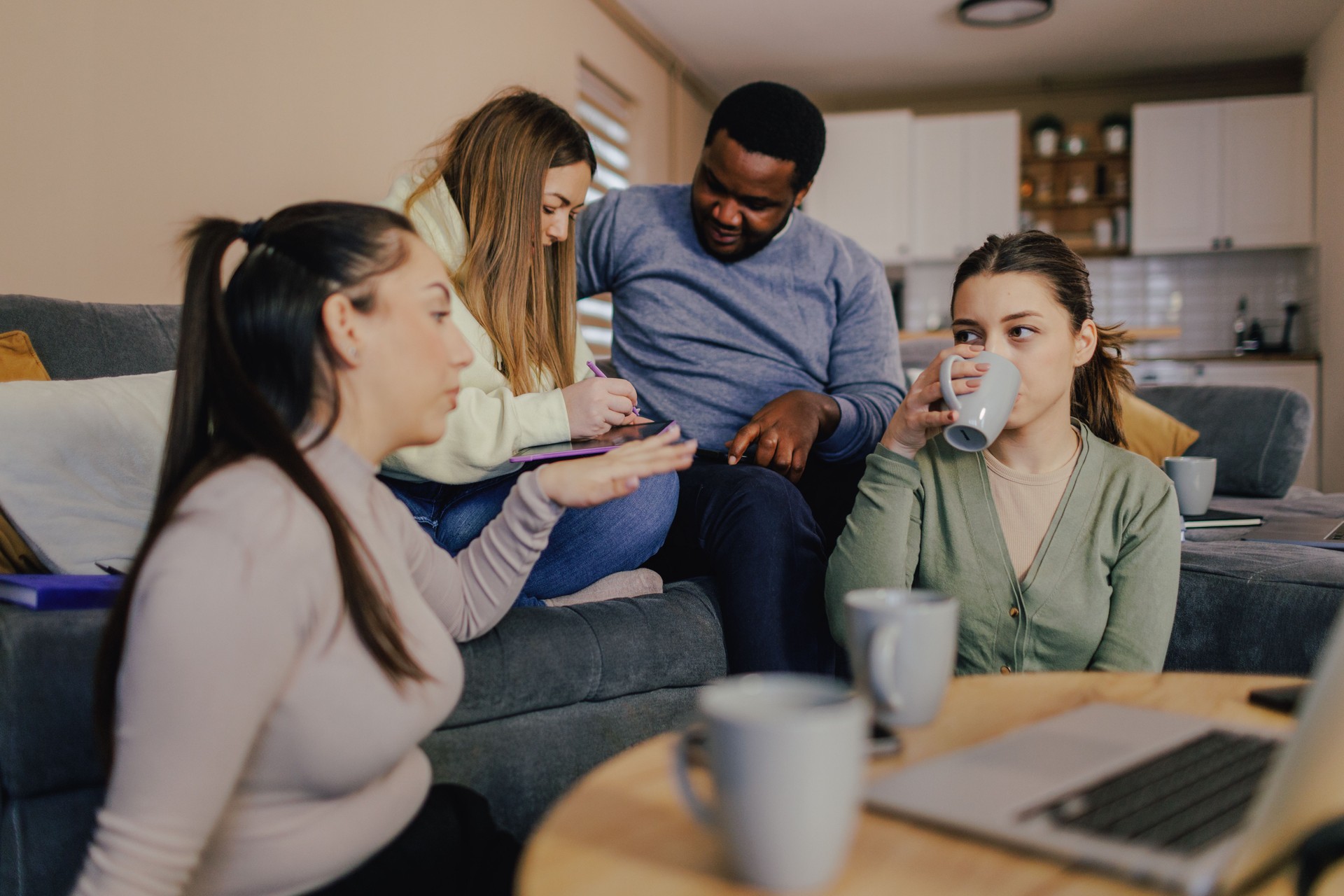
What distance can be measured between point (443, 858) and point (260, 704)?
0.24 metres

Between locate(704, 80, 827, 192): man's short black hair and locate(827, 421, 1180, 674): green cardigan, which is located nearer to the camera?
locate(827, 421, 1180, 674): green cardigan

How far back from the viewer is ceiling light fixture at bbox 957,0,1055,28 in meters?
4.99

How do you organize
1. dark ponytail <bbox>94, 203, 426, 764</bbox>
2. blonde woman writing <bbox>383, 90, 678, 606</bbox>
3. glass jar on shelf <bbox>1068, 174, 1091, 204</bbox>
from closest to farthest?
dark ponytail <bbox>94, 203, 426, 764</bbox>
blonde woman writing <bbox>383, 90, 678, 606</bbox>
glass jar on shelf <bbox>1068, 174, 1091, 204</bbox>

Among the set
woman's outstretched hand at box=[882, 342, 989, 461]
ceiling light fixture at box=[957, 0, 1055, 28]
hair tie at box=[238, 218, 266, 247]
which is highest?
ceiling light fixture at box=[957, 0, 1055, 28]

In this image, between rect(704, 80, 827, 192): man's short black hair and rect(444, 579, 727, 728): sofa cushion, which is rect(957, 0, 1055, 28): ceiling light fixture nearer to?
rect(704, 80, 827, 192): man's short black hair

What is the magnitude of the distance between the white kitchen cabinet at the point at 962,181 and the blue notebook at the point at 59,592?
5.73 meters

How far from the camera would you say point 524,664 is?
1227mm

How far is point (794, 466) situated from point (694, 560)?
0.24 meters

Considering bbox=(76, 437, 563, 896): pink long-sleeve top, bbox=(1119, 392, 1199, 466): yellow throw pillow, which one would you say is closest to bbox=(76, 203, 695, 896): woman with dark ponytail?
bbox=(76, 437, 563, 896): pink long-sleeve top

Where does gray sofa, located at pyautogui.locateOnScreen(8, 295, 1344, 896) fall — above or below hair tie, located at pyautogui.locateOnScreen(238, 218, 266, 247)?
below

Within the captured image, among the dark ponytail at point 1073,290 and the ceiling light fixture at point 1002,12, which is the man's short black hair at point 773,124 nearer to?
the dark ponytail at point 1073,290

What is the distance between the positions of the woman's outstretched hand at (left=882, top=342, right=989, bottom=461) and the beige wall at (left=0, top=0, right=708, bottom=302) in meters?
1.92

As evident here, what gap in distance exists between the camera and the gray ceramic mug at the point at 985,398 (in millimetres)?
1177

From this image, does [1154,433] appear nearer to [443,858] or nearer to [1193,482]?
[1193,482]
